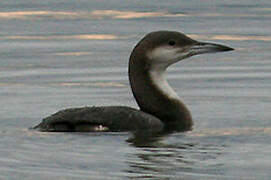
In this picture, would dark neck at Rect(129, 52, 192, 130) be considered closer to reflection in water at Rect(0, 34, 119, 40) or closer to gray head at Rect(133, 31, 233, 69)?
gray head at Rect(133, 31, 233, 69)

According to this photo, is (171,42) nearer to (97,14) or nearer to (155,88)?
(155,88)

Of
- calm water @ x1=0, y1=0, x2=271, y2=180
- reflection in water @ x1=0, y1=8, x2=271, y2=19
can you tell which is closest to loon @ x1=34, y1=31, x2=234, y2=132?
calm water @ x1=0, y1=0, x2=271, y2=180

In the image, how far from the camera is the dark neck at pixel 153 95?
12.5m

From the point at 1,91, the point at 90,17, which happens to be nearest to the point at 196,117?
the point at 1,91

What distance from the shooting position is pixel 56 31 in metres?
19.6

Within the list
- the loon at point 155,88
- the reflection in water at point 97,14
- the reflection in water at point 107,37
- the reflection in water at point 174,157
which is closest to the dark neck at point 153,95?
the loon at point 155,88

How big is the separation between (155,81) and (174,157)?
73.6 inches

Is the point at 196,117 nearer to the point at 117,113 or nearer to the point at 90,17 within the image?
the point at 117,113

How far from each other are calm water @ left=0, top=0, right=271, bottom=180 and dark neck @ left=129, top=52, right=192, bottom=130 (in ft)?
0.80

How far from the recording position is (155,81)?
1256 cm

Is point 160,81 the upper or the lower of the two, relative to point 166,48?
lower

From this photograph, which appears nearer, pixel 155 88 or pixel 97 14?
pixel 155 88

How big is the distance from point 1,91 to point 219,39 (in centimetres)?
505

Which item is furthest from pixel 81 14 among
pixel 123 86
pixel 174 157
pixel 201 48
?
pixel 174 157
